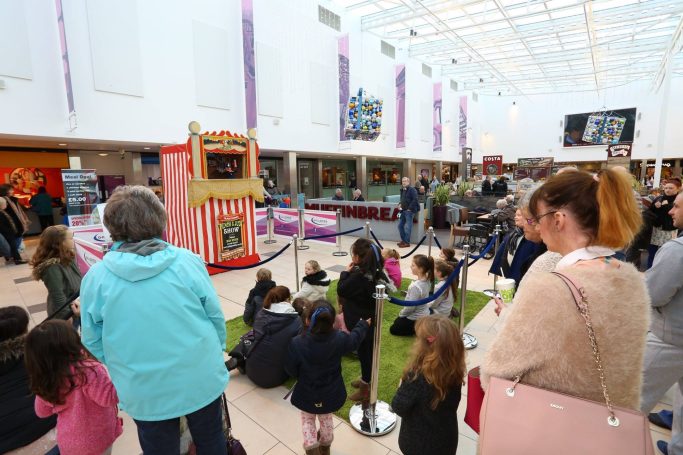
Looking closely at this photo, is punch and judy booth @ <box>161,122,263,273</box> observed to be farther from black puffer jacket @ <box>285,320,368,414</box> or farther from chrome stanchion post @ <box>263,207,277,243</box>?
black puffer jacket @ <box>285,320,368,414</box>

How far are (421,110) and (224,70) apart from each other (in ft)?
40.4

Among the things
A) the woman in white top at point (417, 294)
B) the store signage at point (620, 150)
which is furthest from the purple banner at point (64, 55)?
the store signage at point (620, 150)

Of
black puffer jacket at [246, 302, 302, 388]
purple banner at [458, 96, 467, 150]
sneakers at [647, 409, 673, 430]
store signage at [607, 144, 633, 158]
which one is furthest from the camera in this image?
purple banner at [458, 96, 467, 150]

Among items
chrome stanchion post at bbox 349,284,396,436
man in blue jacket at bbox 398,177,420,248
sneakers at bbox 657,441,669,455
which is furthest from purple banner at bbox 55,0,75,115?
sneakers at bbox 657,441,669,455

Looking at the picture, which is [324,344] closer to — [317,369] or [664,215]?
[317,369]

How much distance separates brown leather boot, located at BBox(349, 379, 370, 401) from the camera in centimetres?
257

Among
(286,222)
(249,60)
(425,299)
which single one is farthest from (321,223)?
(249,60)

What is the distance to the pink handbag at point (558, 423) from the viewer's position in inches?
33.4

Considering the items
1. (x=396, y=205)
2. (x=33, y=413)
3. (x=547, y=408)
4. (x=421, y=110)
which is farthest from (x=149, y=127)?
(x=421, y=110)

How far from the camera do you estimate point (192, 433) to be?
1.53 m

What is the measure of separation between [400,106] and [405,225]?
9.94m

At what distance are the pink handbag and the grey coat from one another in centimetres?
136

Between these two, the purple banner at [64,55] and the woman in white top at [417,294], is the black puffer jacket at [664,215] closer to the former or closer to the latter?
the woman in white top at [417,294]

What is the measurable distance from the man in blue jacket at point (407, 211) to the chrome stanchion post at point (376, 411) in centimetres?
625
